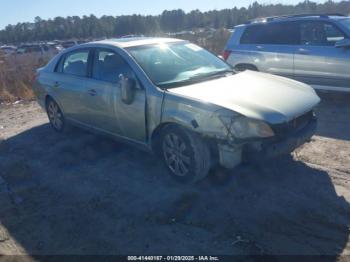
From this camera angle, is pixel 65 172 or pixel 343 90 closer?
pixel 65 172

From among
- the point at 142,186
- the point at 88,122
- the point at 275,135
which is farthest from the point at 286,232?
the point at 88,122

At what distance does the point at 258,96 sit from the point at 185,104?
2.69 feet

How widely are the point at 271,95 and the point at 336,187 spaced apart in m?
1.24

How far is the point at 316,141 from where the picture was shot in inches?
218

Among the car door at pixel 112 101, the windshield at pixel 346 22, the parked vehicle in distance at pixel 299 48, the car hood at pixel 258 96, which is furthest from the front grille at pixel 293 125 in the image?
the windshield at pixel 346 22

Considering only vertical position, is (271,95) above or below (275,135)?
above

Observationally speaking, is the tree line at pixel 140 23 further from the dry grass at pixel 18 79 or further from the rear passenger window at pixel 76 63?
the rear passenger window at pixel 76 63

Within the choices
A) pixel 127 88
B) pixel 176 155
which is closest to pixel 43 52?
pixel 127 88

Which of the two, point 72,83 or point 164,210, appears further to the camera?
point 72,83

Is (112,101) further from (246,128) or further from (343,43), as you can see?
(343,43)

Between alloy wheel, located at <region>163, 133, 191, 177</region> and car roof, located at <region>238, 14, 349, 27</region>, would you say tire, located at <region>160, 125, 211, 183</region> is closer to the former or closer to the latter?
alloy wheel, located at <region>163, 133, 191, 177</region>

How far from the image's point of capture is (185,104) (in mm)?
4117

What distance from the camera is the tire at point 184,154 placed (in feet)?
13.5

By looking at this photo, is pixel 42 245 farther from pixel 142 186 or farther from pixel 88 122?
pixel 88 122
